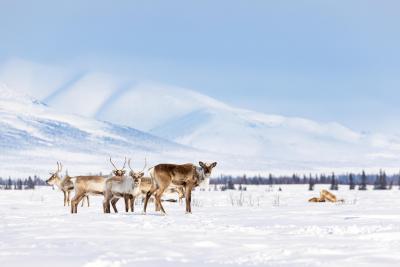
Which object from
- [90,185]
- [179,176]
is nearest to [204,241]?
[179,176]

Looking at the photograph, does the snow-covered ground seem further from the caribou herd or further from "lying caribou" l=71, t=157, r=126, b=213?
"lying caribou" l=71, t=157, r=126, b=213

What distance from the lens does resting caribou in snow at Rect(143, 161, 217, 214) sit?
62.8 feet

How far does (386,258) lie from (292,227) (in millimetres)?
4497

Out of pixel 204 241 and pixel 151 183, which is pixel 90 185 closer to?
pixel 151 183

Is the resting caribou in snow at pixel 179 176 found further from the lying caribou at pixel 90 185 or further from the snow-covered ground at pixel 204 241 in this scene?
the snow-covered ground at pixel 204 241

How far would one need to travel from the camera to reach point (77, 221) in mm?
15367

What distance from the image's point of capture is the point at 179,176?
19344mm

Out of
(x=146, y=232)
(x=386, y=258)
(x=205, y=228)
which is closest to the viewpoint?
(x=386, y=258)

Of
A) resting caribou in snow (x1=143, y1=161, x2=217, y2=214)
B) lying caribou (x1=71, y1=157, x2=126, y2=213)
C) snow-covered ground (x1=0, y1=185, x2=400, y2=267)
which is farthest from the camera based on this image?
lying caribou (x1=71, y1=157, x2=126, y2=213)

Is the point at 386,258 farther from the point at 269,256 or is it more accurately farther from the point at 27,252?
the point at 27,252

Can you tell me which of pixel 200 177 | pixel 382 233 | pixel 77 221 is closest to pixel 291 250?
pixel 382 233

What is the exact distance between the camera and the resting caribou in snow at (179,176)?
1916cm

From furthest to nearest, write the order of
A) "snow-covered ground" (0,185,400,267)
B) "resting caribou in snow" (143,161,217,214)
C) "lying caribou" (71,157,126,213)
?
"lying caribou" (71,157,126,213), "resting caribou in snow" (143,161,217,214), "snow-covered ground" (0,185,400,267)

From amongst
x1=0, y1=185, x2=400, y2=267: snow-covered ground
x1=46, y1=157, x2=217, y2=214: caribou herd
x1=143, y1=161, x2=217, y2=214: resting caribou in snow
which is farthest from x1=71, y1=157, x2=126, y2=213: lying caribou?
x1=0, y1=185, x2=400, y2=267: snow-covered ground
